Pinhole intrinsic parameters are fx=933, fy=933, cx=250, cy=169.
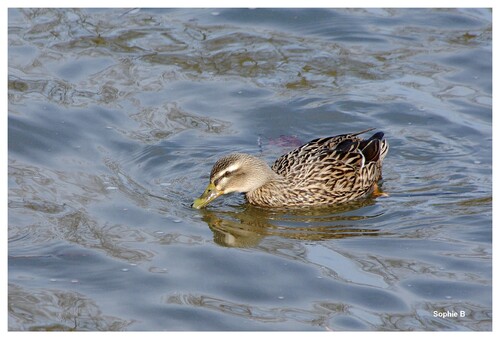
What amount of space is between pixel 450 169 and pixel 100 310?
5.13m

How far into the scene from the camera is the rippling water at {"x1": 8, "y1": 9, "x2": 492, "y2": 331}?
8.69 m

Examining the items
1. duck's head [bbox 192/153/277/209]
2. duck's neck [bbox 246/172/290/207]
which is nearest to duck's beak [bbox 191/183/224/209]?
duck's head [bbox 192/153/277/209]

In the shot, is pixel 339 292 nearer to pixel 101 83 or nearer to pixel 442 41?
pixel 101 83

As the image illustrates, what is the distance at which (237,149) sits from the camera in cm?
1221

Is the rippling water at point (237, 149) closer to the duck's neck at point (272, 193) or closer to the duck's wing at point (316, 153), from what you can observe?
the duck's neck at point (272, 193)

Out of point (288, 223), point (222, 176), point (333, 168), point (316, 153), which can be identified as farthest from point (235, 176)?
point (333, 168)

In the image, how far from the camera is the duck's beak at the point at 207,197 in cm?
1048

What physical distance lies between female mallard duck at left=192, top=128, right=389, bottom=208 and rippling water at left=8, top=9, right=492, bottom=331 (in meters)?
0.22

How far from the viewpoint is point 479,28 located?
1572 centimetres

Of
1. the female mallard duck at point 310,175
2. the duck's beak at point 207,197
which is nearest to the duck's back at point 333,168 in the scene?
the female mallard duck at point 310,175

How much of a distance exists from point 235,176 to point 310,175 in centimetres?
94

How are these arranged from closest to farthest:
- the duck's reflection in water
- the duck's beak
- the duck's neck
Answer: the duck's reflection in water, the duck's beak, the duck's neck

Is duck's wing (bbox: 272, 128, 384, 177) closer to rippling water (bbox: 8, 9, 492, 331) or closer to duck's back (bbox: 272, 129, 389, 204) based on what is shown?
duck's back (bbox: 272, 129, 389, 204)

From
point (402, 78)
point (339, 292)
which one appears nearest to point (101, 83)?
point (402, 78)
